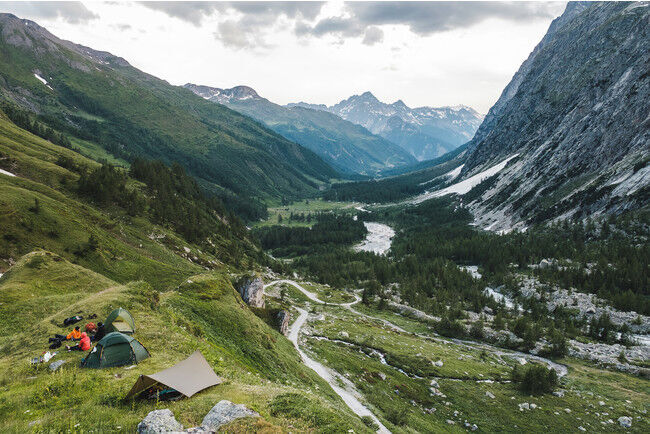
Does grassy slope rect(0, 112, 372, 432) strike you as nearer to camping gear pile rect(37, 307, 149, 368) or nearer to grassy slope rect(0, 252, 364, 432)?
grassy slope rect(0, 252, 364, 432)

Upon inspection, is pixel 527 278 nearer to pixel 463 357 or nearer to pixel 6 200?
pixel 463 357

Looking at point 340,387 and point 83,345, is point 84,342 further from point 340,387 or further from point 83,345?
point 340,387

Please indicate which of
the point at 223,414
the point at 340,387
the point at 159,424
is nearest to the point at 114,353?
the point at 159,424

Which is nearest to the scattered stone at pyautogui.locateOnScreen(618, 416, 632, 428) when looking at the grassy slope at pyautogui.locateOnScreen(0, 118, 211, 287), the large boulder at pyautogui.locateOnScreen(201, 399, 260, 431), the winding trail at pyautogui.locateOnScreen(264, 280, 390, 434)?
the winding trail at pyautogui.locateOnScreen(264, 280, 390, 434)


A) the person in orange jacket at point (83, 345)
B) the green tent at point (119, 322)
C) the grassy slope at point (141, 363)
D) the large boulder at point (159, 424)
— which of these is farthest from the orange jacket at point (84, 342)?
the large boulder at point (159, 424)

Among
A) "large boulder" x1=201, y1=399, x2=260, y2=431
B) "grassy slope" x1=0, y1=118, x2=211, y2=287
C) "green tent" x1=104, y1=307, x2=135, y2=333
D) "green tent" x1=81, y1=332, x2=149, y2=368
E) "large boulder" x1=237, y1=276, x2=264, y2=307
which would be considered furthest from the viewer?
"large boulder" x1=237, y1=276, x2=264, y2=307

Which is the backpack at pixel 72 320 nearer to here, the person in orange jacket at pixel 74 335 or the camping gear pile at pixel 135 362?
the camping gear pile at pixel 135 362
